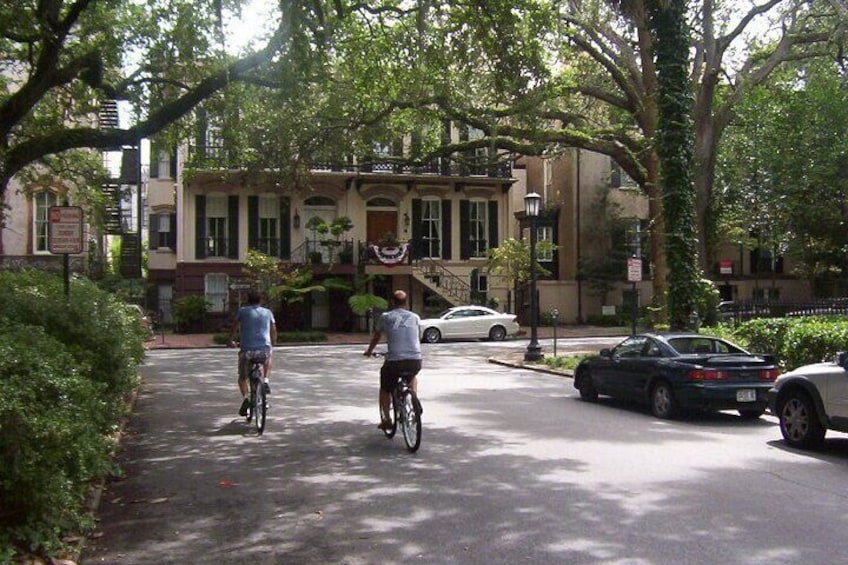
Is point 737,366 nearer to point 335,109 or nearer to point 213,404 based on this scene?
point 213,404

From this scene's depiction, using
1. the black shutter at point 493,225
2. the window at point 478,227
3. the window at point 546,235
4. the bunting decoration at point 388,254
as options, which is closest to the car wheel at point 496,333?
the bunting decoration at point 388,254

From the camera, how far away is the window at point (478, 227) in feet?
131

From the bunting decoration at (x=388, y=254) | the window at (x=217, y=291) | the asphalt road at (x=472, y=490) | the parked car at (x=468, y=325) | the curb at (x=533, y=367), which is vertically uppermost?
the bunting decoration at (x=388, y=254)

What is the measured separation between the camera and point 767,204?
34.9 metres

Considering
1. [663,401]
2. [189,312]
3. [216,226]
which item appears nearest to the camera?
[663,401]

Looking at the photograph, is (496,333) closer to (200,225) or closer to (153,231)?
(200,225)

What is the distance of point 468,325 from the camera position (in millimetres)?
32281

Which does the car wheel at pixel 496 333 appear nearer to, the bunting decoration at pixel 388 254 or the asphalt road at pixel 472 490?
the bunting decoration at pixel 388 254

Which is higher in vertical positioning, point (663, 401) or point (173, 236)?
point (173, 236)

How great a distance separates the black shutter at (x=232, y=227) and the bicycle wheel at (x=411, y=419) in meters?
29.4

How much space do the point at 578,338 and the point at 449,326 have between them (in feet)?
17.9

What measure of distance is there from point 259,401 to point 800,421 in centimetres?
656

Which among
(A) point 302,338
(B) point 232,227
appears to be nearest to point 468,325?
(A) point 302,338

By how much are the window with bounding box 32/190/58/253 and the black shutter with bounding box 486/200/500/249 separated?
67.4ft
